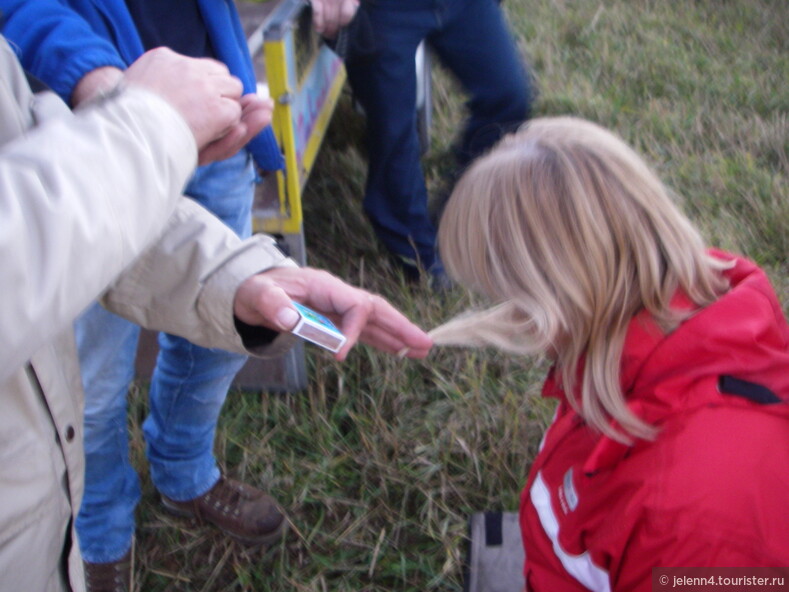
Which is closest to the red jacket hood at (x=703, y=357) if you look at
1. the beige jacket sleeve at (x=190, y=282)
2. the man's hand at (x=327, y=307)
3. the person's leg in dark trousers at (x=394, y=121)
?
the man's hand at (x=327, y=307)

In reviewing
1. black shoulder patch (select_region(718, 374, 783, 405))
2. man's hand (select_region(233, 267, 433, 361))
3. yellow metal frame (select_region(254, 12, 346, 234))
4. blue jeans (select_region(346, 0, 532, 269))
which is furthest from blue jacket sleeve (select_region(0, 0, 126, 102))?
blue jeans (select_region(346, 0, 532, 269))

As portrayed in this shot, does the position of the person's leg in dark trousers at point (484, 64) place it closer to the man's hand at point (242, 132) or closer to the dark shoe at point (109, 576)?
the man's hand at point (242, 132)

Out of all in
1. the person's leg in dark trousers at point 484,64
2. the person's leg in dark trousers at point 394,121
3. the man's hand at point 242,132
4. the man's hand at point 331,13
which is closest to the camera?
the man's hand at point 242,132

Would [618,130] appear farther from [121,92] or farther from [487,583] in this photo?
[121,92]

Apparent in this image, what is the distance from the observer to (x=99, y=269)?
0.72 m

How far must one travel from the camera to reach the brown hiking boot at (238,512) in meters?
1.99

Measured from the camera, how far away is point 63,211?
2.23 ft

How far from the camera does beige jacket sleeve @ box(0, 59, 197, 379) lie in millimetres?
658

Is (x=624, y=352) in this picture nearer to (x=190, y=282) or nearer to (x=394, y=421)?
(x=190, y=282)

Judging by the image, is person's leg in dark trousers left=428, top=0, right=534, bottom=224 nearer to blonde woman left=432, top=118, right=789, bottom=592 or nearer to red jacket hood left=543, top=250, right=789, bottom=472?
blonde woman left=432, top=118, right=789, bottom=592

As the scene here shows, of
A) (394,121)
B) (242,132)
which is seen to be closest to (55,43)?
(242,132)

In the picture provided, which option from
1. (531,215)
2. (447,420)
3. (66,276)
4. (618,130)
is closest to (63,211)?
(66,276)

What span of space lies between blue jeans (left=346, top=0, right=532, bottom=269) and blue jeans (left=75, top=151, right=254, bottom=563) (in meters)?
0.98

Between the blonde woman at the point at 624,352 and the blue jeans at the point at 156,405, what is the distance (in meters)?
0.56
